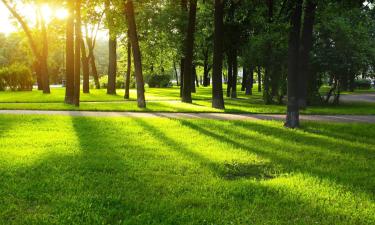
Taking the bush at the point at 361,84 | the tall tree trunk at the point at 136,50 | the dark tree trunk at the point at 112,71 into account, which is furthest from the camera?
the bush at the point at 361,84

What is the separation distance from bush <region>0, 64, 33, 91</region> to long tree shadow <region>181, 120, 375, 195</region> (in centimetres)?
3165

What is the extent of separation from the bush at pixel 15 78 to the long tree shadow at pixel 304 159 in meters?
31.7

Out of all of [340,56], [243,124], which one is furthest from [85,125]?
[340,56]

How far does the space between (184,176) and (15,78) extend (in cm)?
3646

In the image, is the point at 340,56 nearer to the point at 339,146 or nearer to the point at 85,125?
the point at 339,146

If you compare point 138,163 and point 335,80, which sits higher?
point 335,80

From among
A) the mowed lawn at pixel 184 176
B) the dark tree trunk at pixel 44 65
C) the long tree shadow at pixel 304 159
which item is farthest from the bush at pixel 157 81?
the long tree shadow at pixel 304 159

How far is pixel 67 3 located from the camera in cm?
2175

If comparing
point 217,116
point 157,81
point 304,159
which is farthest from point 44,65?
point 304,159

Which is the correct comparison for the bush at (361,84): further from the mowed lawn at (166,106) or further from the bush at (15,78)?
the bush at (15,78)

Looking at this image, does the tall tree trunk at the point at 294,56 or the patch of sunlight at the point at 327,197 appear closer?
the patch of sunlight at the point at 327,197

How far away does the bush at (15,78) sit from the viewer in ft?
130

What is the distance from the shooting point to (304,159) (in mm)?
9273

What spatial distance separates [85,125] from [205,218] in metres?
8.98
